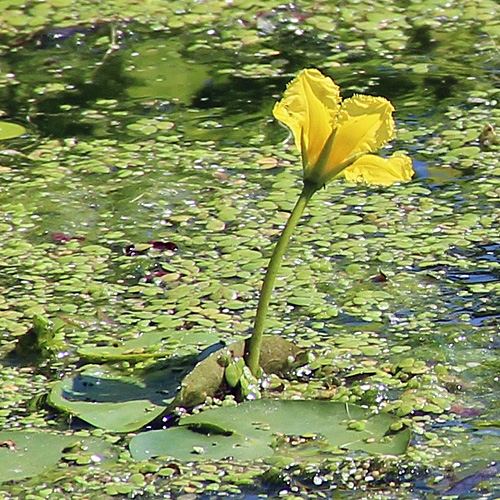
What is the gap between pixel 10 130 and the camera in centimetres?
332

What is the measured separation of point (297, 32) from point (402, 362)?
6.89 ft

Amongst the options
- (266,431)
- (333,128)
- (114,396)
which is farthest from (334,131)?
(114,396)

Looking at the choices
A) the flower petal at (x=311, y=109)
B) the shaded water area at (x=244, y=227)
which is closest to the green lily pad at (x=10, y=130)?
the shaded water area at (x=244, y=227)

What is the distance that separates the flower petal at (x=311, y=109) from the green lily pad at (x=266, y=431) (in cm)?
40

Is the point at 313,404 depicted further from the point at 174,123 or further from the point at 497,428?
the point at 174,123

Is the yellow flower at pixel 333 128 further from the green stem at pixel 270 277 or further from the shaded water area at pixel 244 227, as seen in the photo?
the shaded water area at pixel 244 227

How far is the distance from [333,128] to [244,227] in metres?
0.95

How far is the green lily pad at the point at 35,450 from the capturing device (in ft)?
6.02

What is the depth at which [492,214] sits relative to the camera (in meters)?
2.76

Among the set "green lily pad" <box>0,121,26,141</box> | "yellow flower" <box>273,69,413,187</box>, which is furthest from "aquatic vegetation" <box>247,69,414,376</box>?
"green lily pad" <box>0,121,26,141</box>

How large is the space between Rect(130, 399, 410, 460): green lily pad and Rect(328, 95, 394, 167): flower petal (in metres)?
0.40

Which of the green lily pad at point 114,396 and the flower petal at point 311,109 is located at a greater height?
the flower petal at point 311,109

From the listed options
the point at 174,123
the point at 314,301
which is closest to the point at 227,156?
the point at 174,123

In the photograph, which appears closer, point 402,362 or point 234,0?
point 402,362
